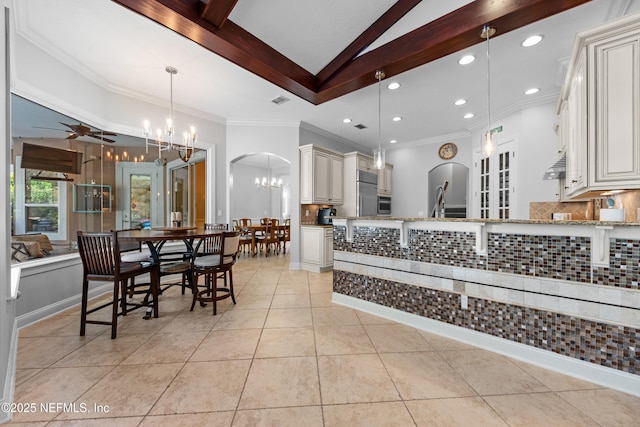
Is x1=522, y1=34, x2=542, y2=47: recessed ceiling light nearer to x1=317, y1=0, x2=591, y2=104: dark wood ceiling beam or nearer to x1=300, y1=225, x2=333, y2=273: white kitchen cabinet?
x1=317, y1=0, x2=591, y2=104: dark wood ceiling beam

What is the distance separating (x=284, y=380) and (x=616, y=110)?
2.95 metres

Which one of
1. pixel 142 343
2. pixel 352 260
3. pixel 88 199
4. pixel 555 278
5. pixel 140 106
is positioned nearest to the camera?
pixel 555 278

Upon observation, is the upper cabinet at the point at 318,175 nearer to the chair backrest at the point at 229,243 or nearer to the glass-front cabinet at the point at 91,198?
the chair backrest at the point at 229,243

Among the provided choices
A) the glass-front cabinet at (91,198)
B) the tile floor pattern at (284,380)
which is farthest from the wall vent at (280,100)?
the tile floor pattern at (284,380)

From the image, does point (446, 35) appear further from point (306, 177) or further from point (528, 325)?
point (306, 177)

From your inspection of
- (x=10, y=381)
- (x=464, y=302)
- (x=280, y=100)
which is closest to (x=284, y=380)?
(x=464, y=302)

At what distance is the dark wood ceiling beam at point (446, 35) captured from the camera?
6.49 feet

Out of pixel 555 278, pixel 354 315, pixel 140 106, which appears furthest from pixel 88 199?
pixel 555 278

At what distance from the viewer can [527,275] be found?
192cm

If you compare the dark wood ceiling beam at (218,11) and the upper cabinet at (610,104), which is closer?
the upper cabinet at (610,104)

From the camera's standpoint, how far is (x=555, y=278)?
1821 mm

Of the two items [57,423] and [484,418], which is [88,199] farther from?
[484,418]

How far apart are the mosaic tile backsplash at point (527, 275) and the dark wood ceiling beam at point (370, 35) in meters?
2.16

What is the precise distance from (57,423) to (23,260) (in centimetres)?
220
